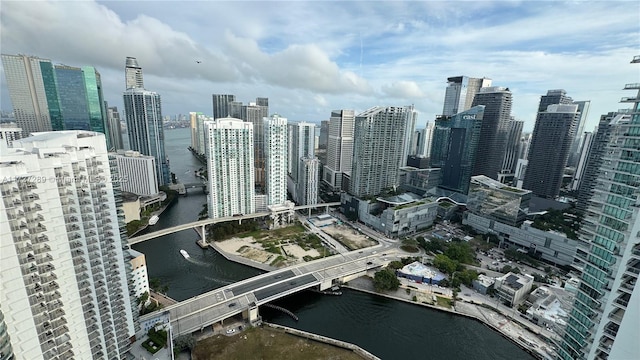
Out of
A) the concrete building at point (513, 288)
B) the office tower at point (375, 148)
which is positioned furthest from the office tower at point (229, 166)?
the concrete building at point (513, 288)

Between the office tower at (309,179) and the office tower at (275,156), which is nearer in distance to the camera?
the office tower at (275,156)

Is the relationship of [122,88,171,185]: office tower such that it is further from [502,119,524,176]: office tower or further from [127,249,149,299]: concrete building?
[502,119,524,176]: office tower

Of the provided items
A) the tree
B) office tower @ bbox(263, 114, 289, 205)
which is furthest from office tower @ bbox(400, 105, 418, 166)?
the tree

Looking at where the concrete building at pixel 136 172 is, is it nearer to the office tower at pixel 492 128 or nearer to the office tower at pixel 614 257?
the office tower at pixel 614 257

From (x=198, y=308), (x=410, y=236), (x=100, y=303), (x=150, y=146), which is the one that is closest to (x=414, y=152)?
(x=410, y=236)

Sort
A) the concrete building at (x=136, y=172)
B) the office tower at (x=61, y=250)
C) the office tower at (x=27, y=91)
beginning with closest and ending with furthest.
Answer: the office tower at (x=61, y=250) < the concrete building at (x=136, y=172) < the office tower at (x=27, y=91)

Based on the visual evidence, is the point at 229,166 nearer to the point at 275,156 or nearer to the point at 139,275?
the point at 275,156
